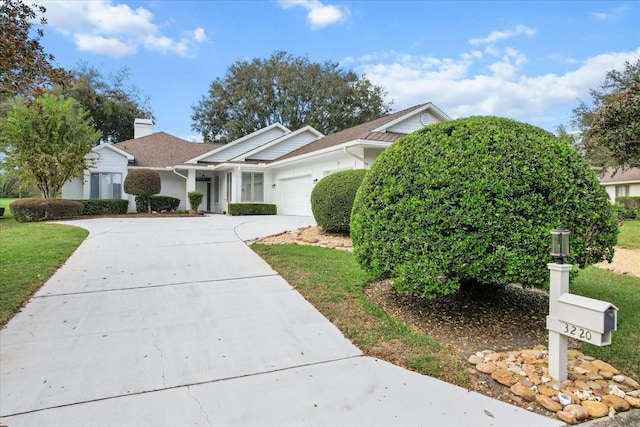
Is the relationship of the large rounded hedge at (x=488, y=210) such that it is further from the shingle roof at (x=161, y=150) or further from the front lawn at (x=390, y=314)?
the shingle roof at (x=161, y=150)

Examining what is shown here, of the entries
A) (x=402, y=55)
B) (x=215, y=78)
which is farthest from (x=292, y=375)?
(x=215, y=78)

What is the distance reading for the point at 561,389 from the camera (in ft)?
9.20

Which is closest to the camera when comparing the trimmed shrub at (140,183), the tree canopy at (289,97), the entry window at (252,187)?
the trimmed shrub at (140,183)

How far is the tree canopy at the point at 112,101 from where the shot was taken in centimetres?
3169

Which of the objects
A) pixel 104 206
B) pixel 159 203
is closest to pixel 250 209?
pixel 159 203

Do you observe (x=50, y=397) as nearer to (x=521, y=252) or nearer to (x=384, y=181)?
(x=384, y=181)

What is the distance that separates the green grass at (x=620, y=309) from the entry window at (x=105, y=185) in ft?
70.2

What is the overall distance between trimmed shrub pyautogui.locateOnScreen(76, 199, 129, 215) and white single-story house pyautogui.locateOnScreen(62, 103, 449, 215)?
1.25m

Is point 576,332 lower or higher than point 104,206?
lower

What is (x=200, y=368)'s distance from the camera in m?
3.06

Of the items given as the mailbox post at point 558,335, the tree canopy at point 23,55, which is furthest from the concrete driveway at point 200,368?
the tree canopy at point 23,55

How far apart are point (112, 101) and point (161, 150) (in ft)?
43.0

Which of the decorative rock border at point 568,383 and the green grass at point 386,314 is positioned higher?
the green grass at point 386,314

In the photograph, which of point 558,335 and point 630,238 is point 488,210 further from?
point 630,238
